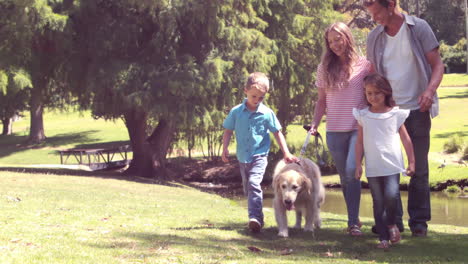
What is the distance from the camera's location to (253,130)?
7164mm

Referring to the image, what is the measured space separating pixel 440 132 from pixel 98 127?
26.8m

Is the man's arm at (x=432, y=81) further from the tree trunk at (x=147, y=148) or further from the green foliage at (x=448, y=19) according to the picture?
the green foliage at (x=448, y=19)

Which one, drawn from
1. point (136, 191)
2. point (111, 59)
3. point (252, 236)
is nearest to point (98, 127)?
point (111, 59)

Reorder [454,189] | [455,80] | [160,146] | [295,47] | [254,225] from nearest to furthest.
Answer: [254,225]
[454,189]
[295,47]
[160,146]
[455,80]

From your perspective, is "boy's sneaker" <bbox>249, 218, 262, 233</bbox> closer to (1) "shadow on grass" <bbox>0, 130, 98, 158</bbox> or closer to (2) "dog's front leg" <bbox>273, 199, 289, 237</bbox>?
(2) "dog's front leg" <bbox>273, 199, 289, 237</bbox>

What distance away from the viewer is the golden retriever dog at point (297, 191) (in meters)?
6.86

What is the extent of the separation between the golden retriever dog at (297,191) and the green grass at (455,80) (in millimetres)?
55548

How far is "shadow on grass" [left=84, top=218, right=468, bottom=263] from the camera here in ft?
18.9

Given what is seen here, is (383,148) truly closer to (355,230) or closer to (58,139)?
(355,230)

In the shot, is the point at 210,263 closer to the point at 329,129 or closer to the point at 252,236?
the point at 252,236

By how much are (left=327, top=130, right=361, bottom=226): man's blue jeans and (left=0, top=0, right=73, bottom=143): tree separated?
49.3 feet

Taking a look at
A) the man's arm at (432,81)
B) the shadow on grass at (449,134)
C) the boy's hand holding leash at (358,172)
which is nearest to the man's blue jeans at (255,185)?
the boy's hand holding leash at (358,172)

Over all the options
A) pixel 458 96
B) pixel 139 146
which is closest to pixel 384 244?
pixel 139 146

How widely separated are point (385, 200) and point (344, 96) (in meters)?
1.22
